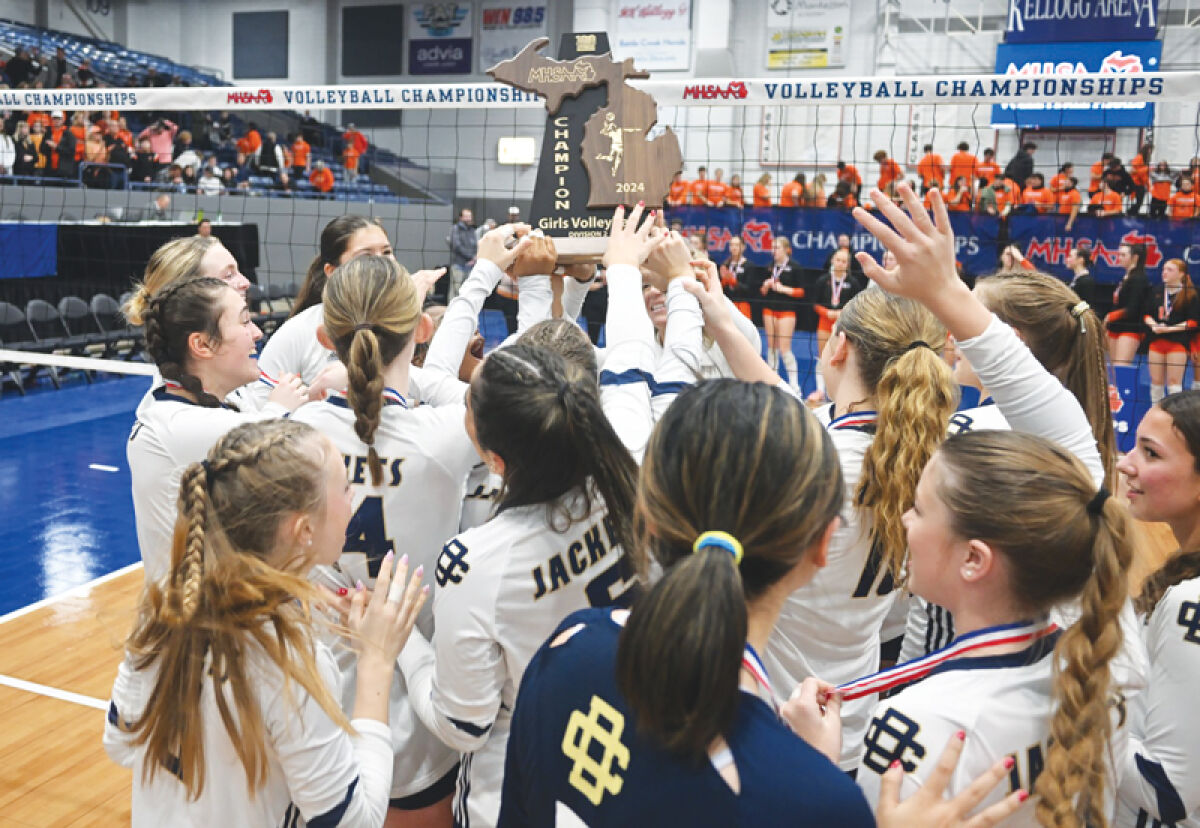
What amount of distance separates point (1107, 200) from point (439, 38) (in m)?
14.7

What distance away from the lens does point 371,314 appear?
2.10 meters

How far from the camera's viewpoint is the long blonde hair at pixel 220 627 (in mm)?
1472

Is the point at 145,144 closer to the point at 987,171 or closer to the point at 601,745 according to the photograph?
the point at 987,171

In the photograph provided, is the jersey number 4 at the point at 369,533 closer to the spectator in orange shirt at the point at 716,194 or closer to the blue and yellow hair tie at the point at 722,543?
the blue and yellow hair tie at the point at 722,543

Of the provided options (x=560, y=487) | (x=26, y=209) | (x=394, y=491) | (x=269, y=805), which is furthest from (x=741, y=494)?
(x=26, y=209)

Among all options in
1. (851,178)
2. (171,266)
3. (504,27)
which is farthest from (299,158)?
(171,266)

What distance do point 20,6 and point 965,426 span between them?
24.8 metres

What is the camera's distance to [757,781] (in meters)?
1.02

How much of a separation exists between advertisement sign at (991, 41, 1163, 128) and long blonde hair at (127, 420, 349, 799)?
17.2 m

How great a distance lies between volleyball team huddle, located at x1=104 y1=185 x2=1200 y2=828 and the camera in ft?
3.71

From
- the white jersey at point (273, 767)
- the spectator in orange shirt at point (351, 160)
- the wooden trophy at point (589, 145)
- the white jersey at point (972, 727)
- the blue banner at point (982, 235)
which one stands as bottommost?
the white jersey at point (273, 767)

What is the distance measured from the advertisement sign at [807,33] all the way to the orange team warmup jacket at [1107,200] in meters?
6.82

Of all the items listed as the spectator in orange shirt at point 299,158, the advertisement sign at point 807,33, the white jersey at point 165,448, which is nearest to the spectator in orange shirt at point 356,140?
the spectator in orange shirt at point 299,158

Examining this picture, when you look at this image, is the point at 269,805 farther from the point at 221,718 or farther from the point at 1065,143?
the point at 1065,143
